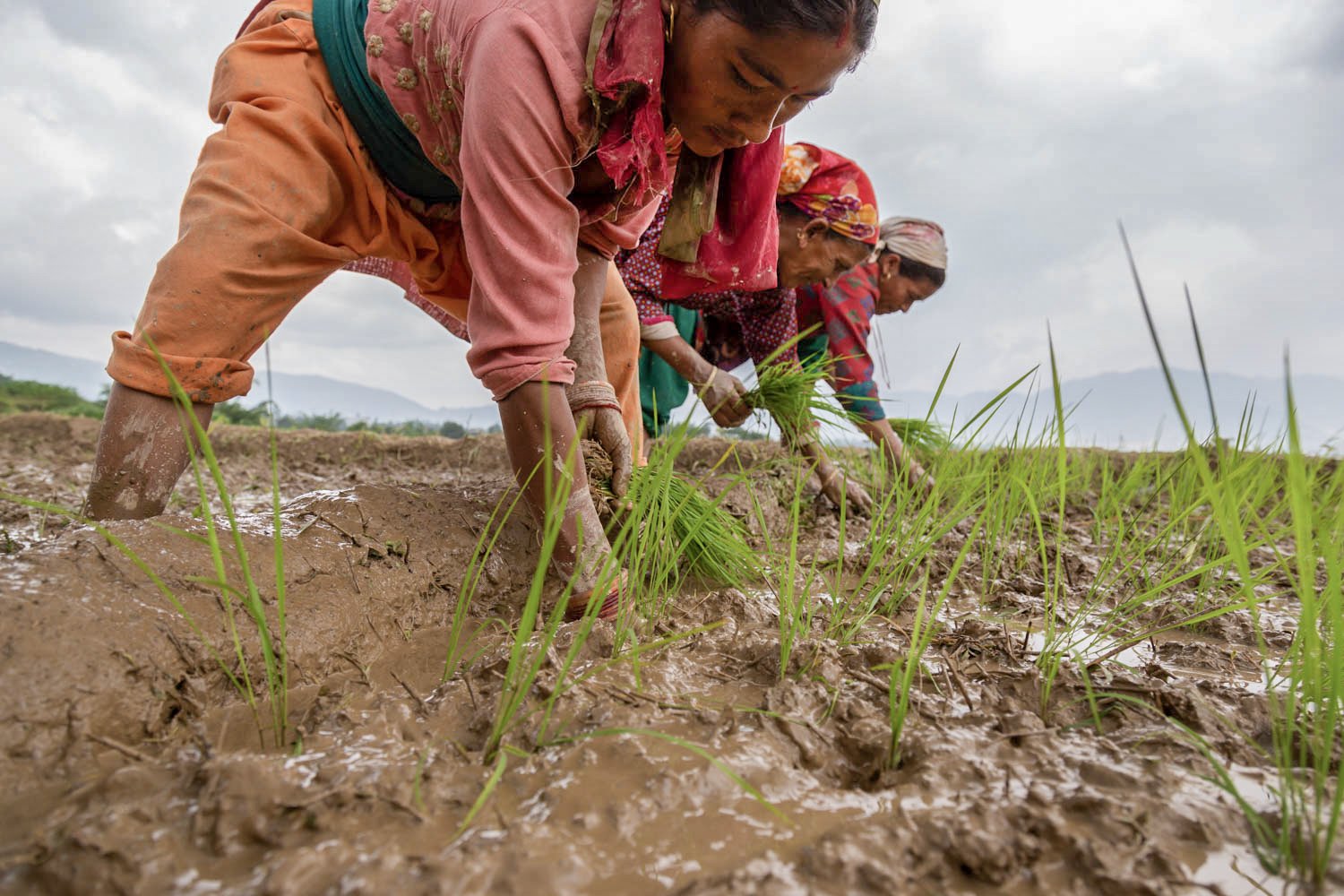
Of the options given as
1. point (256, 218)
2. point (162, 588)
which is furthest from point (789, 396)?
point (162, 588)

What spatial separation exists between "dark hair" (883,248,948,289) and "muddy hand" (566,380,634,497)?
2441 mm

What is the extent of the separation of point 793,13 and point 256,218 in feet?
3.30

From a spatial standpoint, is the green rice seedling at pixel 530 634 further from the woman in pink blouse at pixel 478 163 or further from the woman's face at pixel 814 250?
the woman's face at pixel 814 250

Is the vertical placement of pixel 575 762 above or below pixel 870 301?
below

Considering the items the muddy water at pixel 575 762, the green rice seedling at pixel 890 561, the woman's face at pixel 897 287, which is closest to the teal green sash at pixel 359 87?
the muddy water at pixel 575 762

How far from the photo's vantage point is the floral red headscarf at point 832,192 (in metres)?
2.79

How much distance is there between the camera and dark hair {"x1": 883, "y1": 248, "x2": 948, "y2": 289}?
11.3 ft

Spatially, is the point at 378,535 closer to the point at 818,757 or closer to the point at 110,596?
the point at 110,596

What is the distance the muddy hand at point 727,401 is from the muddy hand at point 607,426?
0.92 meters

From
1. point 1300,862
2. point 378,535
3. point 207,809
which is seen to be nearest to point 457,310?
point 378,535

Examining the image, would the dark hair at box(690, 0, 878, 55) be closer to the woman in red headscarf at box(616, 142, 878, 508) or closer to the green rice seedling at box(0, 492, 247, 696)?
the woman in red headscarf at box(616, 142, 878, 508)

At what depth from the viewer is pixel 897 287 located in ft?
11.7

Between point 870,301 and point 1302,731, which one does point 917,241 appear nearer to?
point 870,301

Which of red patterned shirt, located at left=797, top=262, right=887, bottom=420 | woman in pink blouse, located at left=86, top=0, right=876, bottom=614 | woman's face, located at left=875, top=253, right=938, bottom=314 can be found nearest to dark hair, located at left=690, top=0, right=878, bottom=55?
woman in pink blouse, located at left=86, top=0, right=876, bottom=614
